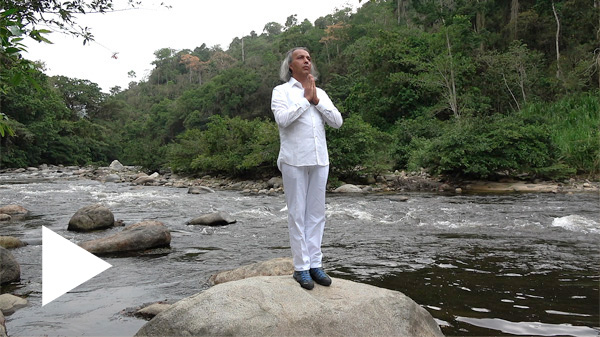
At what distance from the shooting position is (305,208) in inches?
141

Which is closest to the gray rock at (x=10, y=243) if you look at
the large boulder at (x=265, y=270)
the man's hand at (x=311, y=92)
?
the large boulder at (x=265, y=270)

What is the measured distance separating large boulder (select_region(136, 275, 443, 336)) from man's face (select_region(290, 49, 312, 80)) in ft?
5.27

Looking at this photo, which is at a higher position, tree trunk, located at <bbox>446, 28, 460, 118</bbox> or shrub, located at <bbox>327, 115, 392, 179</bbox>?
tree trunk, located at <bbox>446, 28, 460, 118</bbox>

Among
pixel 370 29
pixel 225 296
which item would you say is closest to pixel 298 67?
pixel 225 296

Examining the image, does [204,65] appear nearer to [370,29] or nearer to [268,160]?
[370,29]

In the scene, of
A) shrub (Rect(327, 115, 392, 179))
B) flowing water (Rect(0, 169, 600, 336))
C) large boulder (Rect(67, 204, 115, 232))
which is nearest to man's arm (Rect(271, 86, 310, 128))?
flowing water (Rect(0, 169, 600, 336))

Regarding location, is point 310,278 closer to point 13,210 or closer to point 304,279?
point 304,279

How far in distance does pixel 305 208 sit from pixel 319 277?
0.55 m

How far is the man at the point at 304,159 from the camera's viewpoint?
344cm

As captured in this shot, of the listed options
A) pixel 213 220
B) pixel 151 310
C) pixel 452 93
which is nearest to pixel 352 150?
pixel 452 93

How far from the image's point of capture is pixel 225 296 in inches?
131

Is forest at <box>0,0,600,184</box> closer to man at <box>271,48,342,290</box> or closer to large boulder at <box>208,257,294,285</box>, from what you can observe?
man at <box>271,48,342,290</box>

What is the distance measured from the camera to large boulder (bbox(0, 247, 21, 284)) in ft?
18.7

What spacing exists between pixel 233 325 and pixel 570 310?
318 centimetres
